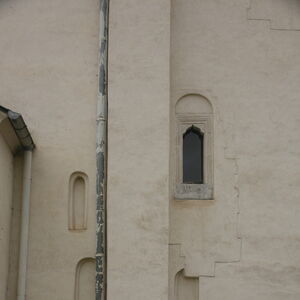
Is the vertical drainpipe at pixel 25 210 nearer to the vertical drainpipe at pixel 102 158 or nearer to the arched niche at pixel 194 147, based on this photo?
the vertical drainpipe at pixel 102 158

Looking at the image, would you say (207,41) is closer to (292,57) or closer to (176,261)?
(292,57)

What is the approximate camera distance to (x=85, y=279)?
29.2ft

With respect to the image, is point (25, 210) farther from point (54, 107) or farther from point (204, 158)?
point (204, 158)

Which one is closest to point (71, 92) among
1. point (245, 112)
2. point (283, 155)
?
point (245, 112)

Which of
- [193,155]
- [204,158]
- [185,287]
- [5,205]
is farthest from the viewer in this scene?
[193,155]

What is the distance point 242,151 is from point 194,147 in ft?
2.71

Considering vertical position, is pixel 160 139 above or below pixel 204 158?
above

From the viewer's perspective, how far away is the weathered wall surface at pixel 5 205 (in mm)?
8375

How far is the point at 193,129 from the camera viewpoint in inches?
370

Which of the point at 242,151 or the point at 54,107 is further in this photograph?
the point at 54,107

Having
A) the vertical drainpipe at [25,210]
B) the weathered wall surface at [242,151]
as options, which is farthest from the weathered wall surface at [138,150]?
the vertical drainpipe at [25,210]

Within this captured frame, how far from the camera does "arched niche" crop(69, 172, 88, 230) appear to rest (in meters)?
9.02

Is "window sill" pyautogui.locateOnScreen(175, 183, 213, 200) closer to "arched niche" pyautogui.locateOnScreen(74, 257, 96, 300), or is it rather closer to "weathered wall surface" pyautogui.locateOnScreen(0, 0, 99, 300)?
"weathered wall surface" pyautogui.locateOnScreen(0, 0, 99, 300)

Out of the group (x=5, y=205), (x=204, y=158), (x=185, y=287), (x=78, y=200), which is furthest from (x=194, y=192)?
(x=5, y=205)
